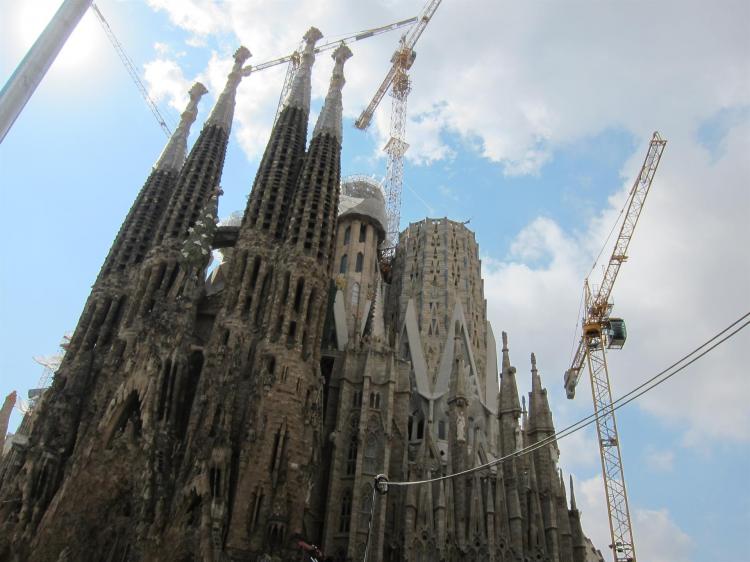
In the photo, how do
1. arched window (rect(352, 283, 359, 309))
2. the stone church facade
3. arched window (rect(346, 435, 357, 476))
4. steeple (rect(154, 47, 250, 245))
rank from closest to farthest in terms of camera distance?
the stone church facade, arched window (rect(346, 435, 357, 476)), steeple (rect(154, 47, 250, 245)), arched window (rect(352, 283, 359, 309))

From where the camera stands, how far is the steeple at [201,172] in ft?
120

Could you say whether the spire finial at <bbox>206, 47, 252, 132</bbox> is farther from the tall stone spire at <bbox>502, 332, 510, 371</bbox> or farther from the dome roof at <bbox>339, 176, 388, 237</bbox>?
the tall stone spire at <bbox>502, 332, 510, 371</bbox>

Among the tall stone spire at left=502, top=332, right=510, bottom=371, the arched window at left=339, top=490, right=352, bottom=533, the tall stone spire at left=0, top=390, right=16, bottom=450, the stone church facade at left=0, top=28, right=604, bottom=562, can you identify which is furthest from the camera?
the tall stone spire at left=0, top=390, right=16, bottom=450

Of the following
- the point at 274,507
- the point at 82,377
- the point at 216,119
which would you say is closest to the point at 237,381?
the point at 274,507

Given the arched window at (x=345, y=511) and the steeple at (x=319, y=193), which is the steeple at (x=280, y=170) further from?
the arched window at (x=345, y=511)

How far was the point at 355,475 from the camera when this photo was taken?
2792cm

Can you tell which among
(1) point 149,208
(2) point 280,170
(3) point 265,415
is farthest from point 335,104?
(3) point 265,415

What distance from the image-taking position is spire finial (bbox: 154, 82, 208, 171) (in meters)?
41.9

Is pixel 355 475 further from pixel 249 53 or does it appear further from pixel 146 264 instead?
pixel 249 53

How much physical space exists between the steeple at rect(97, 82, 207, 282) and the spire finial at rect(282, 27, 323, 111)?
8132mm

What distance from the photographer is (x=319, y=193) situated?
117ft

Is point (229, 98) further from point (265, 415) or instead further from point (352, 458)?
point (352, 458)

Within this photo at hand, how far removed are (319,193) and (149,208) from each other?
35.9 ft

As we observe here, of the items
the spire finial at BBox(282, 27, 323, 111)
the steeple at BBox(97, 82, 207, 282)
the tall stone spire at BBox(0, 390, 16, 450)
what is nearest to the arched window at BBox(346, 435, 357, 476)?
the steeple at BBox(97, 82, 207, 282)
